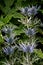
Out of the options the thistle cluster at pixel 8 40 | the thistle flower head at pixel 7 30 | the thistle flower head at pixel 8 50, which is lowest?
the thistle flower head at pixel 8 50

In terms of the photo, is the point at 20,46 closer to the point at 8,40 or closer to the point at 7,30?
the point at 8,40

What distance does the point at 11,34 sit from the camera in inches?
108

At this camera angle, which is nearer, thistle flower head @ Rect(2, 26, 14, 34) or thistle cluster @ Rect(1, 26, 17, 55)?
thistle cluster @ Rect(1, 26, 17, 55)

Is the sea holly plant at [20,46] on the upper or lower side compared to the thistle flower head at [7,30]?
lower

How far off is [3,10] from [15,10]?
23cm

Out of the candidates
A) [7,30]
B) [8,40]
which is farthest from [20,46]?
[7,30]

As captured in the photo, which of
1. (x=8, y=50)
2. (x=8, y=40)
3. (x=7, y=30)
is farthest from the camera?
(x=7, y=30)

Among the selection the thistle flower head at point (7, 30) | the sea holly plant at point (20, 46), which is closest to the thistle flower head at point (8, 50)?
the sea holly plant at point (20, 46)

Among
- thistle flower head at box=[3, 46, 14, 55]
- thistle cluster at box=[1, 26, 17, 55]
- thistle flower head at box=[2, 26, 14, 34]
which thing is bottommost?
thistle flower head at box=[3, 46, 14, 55]

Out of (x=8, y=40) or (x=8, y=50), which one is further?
(x=8, y=40)

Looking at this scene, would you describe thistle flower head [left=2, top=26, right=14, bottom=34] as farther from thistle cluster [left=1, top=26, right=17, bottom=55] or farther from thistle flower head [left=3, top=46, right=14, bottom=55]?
thistle flower head [left=3, top=46, right=14, bottom=55]

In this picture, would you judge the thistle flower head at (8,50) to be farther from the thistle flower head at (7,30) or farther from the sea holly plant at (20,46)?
the thistle flower head at (7,30)

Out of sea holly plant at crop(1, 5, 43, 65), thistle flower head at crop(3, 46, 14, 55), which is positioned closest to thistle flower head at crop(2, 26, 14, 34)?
sea holly plant at crop(1, 5, 43, 65)

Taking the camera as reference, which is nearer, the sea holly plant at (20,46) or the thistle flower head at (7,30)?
the sea holly plant at (20,46)
